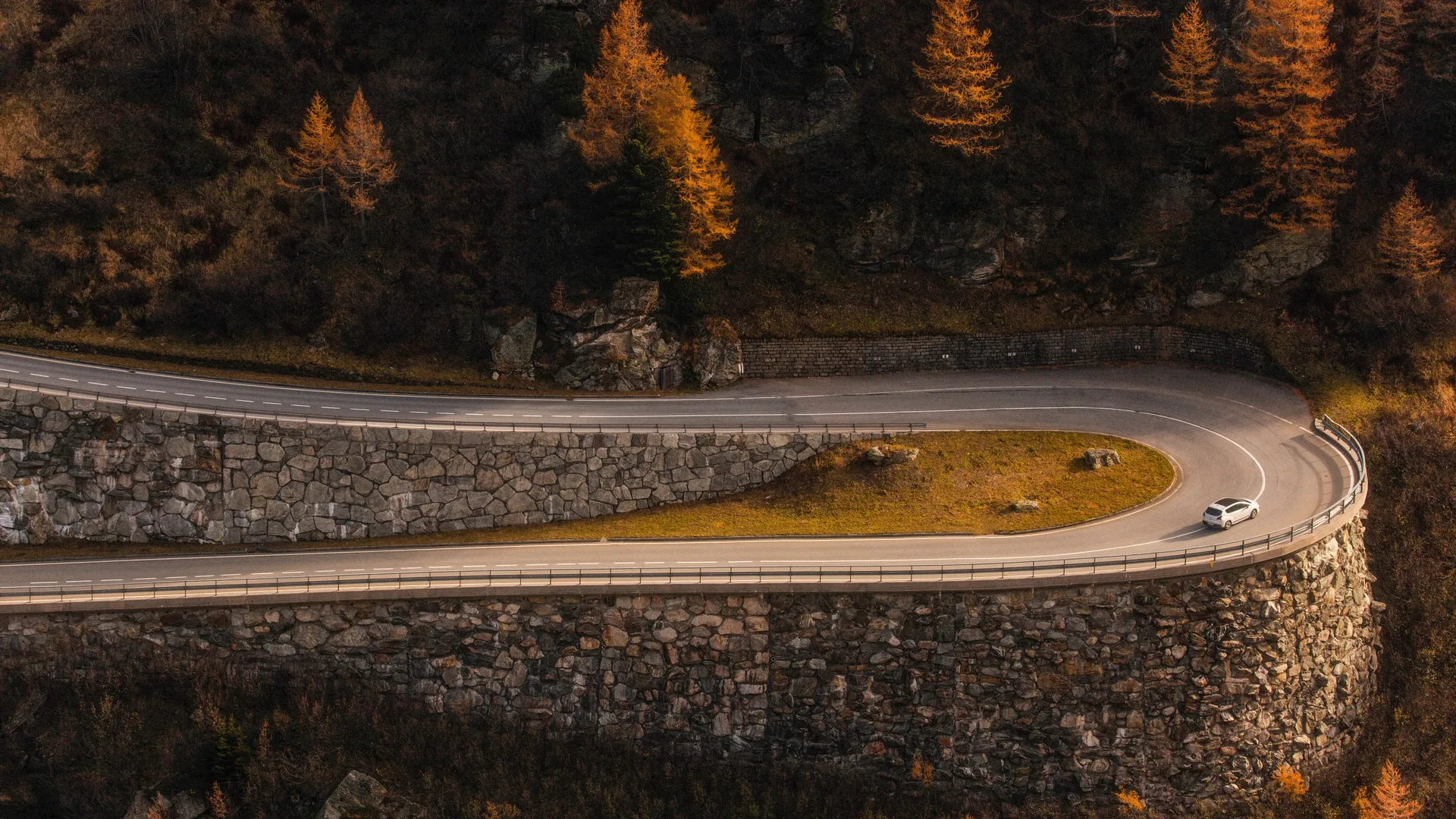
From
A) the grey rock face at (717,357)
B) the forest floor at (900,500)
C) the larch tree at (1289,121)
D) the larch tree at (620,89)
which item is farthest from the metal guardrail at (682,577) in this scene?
the larch tree at (620,89)

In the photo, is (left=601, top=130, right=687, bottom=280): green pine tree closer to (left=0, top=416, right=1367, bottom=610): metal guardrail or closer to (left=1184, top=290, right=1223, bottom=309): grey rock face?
(left=0, top=416, right=1367, bottom=610): metal guardrail

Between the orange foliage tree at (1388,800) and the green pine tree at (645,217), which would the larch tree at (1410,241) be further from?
the green pine tree at (645,217)

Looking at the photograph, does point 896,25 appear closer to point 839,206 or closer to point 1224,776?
point 839,206

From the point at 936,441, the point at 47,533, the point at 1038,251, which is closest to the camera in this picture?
the point at 47,533

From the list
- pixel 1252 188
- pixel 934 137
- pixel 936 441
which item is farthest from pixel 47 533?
pixel 1252 188

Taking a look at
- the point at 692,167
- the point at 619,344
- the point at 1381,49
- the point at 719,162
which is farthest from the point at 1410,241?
the point at 619,344

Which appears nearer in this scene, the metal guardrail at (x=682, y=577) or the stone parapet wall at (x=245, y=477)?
the metal guardrail at (x=682, y=577)

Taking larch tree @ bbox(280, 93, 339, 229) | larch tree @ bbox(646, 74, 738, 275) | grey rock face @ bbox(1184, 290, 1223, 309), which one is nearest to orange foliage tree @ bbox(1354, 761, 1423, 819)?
grey rock face @ bbox(1184, 290, 1223, 309)
